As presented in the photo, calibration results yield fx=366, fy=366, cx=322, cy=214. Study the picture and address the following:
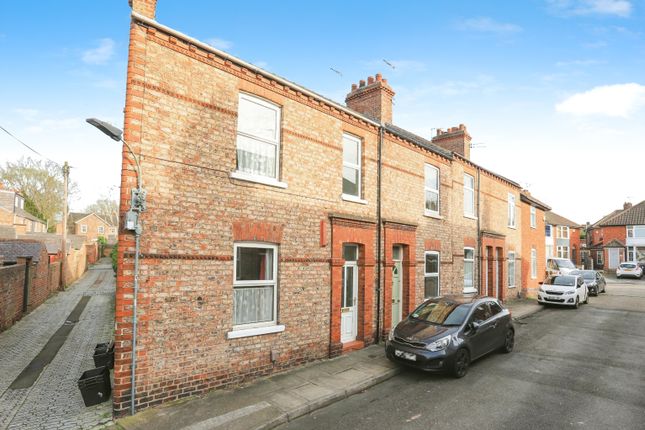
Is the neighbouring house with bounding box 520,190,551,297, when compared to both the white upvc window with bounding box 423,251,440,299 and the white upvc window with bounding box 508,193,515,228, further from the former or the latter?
the white upvc window with bounding box 423,251,440,299

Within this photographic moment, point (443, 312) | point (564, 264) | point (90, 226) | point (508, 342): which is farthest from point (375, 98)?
point (90, 226)

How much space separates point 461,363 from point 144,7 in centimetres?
943

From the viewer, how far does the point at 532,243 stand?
23.0 metres

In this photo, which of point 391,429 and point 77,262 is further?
point 77,262

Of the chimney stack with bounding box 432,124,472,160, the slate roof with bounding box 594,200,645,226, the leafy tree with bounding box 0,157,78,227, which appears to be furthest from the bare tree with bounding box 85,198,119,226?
the slate roof with bounding box 594,200,645,226

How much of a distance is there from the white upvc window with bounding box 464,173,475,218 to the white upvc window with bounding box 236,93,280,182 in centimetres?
1017

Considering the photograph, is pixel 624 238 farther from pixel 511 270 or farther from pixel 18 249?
pixel 18 249

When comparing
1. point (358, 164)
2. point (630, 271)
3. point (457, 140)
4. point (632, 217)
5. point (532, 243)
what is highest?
point (457, 140)

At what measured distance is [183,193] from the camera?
6668 millimetres

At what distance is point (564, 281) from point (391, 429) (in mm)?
17101

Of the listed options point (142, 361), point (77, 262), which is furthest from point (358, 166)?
point (77, 262)

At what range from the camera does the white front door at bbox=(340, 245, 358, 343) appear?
996 centimetres

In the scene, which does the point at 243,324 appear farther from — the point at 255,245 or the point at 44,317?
the point at 44,317


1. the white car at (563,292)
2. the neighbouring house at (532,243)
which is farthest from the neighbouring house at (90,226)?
the white car at (563,292)
